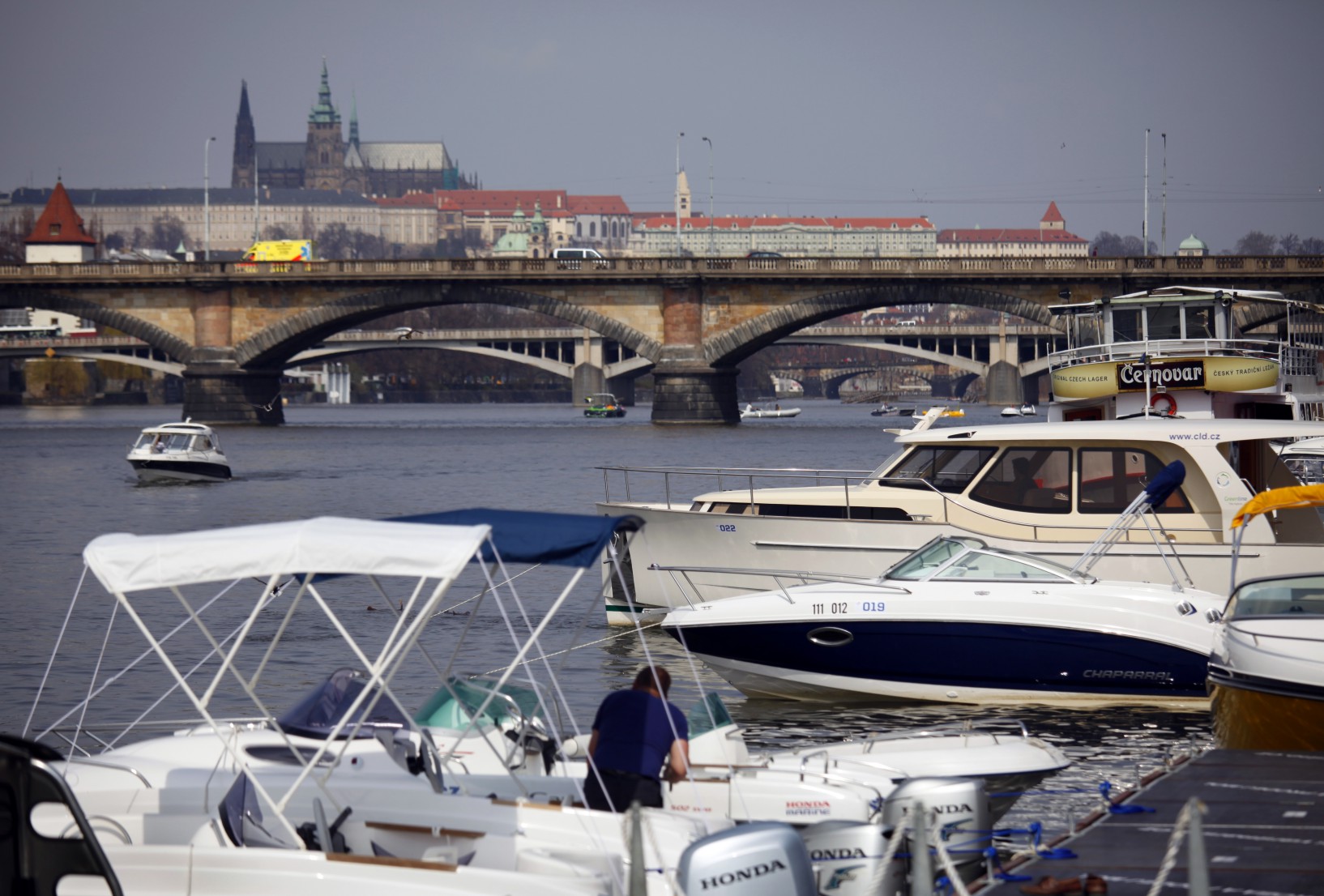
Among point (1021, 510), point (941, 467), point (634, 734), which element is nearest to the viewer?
point (634, 734)

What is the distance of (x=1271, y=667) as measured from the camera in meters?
11.6

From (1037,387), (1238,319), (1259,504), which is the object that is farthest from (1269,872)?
(1037,387)

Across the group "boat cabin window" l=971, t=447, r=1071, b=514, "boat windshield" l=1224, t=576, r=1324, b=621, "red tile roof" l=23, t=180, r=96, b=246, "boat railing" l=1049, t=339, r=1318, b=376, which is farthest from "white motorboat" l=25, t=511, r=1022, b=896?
"red tile roof" l=23, t=180, r=96, b=246

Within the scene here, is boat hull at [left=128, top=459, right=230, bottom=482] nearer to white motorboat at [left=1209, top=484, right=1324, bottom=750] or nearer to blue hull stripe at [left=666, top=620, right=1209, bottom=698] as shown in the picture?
blue hull stripe at [left=666, top=620, right=1209, bottom=698]

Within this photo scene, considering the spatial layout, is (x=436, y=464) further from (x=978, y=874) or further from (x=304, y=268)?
(x=978, y=874)

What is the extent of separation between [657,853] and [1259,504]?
7814 mm

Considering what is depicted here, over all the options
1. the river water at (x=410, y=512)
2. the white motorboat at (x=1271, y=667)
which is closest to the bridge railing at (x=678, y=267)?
the river water at (x=410, y=512)

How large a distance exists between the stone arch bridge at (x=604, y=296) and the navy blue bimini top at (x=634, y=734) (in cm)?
5864

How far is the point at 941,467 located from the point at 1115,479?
6.12 feet

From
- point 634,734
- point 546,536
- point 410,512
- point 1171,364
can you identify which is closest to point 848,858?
point 634,734

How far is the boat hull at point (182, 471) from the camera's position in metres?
46.9

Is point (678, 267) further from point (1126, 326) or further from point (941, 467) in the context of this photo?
point (941, 467)

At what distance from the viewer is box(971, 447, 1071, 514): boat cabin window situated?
58.2 ft

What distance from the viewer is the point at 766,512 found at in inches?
734
